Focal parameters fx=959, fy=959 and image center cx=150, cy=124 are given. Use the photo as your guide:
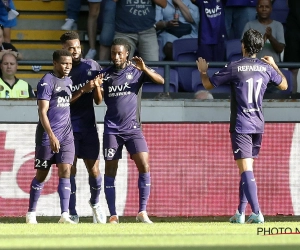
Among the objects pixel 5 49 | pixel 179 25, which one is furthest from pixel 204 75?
pixel 179 25

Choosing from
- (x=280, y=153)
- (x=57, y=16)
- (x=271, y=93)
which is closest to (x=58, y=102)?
(x=280, y=153)

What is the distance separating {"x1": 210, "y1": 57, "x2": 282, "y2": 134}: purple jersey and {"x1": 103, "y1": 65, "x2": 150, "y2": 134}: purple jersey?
1018mm

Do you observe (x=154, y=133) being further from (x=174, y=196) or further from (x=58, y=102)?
(x=58, y=102)

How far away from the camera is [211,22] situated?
1502 centimetres

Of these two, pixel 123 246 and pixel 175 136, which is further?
pixel 175 136

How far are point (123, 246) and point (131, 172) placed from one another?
18.2ft

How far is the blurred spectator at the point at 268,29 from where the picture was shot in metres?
14.6

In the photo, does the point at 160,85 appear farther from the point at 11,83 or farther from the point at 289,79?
the point at 11,83

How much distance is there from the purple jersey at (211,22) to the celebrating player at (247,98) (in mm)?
4504

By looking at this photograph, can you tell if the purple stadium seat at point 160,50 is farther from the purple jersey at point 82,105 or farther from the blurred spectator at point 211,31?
the purple jersey at point 82,105

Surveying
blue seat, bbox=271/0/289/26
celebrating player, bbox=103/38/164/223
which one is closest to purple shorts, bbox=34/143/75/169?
celebrating player, bbox=103/38/164/223

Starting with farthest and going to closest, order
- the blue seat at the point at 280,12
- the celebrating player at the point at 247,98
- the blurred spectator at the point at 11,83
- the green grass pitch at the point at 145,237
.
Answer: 1. the blue seat at the point at 280,12
2. the blurred spectator at the point at 11,83
3. the celebrating player at the point at 247,98
4. the green grass pitch at the point at 145,237

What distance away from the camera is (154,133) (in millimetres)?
13094

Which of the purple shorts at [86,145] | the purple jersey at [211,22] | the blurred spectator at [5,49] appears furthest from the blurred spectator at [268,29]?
the purple shorts at [86,145]
